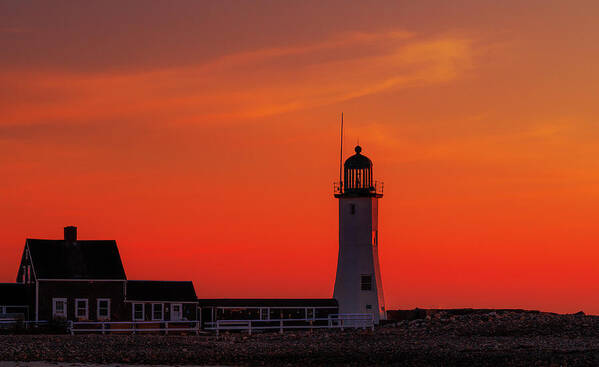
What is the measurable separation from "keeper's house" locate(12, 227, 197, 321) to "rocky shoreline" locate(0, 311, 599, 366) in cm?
588

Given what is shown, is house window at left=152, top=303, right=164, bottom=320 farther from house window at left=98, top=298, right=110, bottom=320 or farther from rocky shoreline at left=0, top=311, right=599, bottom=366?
rocky shoreline at left=0, top=311, right=599, bottom=366

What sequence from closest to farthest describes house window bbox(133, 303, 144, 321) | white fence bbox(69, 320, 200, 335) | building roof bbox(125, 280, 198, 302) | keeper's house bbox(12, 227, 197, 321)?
1. white fence bbox(69, 320, 200, 335)
2. keeper's house bbox(12, 227, 197, 321)
3. house window bbox(133, 303, 144, 321)
4. building roof bbox(125, 280, 198, 302)

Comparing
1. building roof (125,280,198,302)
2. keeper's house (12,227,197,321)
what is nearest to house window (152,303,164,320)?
keeper's house (12,227,197,321)

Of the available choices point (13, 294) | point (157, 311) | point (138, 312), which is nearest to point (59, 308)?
point (13, 294)

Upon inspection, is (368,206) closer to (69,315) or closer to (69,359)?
(69,315)

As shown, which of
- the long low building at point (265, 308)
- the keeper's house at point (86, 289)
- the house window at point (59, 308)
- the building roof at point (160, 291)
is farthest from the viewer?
the long low building at point (265, 308)

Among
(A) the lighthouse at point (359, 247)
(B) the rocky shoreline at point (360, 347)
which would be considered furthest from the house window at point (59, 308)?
(A) the lighthouse at point (359, 247)

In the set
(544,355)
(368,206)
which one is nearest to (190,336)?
(368,206)

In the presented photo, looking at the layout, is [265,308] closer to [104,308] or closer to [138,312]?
[138,312]

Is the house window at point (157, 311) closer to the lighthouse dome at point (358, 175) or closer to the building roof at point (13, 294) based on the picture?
the building roof at point (13, 294)

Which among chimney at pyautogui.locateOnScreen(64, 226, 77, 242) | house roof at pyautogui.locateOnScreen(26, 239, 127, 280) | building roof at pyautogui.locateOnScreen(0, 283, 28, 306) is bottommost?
Result: building roof at pyautogui.locateOnScreen(0, 283, 28, 306)

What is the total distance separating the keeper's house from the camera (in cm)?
5462

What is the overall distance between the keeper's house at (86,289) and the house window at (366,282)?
8865 mm

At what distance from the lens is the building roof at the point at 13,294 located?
54.5 meters
